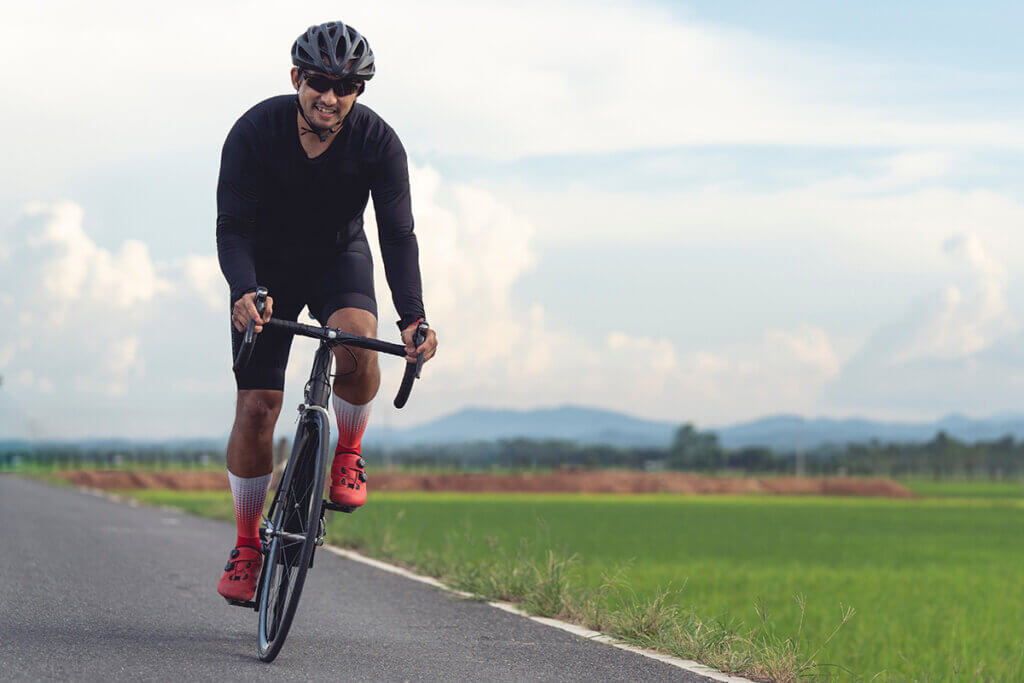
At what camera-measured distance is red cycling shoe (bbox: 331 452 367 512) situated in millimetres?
5684

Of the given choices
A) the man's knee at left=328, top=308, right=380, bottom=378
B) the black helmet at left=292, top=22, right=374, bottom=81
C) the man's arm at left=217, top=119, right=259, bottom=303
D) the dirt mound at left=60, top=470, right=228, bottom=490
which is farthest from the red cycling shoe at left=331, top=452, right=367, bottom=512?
the dirt mound at left=60, top=470, right=228, bottom=490

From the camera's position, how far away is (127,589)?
8.21 m

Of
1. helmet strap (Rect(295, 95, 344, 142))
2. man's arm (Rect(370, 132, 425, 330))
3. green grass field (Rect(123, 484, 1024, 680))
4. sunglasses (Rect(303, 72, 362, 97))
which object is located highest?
sunglasses (Rect(303, 72, 362, 97))

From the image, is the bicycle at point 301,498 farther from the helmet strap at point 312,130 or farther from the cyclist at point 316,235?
the helmet strap at point 312,130

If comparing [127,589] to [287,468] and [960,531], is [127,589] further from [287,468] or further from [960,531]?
[960,531]

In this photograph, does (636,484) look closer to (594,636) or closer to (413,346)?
(594,636)

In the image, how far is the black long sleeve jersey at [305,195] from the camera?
5539 millimetres

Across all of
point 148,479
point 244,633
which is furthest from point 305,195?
point 148,479

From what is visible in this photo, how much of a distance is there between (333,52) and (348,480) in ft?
6.21

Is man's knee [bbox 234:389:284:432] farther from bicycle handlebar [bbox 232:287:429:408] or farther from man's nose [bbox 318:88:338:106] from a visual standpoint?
man's nose [bbox 318:88:338:106]

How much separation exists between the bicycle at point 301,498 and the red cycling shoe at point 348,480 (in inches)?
1.7

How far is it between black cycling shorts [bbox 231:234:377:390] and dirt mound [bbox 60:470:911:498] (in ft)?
199

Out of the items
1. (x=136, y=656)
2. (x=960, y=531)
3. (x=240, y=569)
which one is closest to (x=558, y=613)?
(x=240, y=569)

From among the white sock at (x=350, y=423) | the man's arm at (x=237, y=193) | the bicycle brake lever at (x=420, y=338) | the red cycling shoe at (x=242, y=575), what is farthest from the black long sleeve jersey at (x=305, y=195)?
the red cycling shoe at (x=242, y=575)
